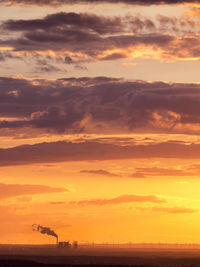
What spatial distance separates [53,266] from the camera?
174 metres

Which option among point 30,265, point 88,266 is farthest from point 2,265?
point 88,266

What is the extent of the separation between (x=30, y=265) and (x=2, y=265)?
8.65 metres

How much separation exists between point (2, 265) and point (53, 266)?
1613 centimetres

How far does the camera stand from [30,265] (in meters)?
170

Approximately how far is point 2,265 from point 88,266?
24926 mm

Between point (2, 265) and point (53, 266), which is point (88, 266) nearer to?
point (53, 266)

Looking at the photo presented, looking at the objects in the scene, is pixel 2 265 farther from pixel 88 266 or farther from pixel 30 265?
pixel 88 266

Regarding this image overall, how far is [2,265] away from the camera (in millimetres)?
164250

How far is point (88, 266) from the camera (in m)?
176

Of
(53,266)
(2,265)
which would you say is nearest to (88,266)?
(53,266)

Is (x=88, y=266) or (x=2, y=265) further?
(x=88, y=266)

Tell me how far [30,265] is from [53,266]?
748 centimetres
